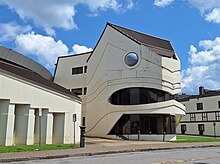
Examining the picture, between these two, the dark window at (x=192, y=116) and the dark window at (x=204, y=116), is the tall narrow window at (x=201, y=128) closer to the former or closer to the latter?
the dark window at (x=204, y=116)

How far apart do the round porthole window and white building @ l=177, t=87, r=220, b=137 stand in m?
25.9

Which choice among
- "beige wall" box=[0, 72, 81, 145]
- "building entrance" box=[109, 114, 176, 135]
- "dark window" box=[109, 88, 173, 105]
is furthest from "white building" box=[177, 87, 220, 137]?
"beige wall" box=[0, 72, 81, 145]

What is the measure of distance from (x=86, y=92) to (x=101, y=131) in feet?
28.8

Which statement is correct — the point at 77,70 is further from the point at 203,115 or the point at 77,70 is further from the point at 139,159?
the point at 139,159

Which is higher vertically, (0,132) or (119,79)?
(119,79)

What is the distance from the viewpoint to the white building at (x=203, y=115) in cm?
5659

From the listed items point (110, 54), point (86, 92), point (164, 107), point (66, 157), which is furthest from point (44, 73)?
point (66, 157)

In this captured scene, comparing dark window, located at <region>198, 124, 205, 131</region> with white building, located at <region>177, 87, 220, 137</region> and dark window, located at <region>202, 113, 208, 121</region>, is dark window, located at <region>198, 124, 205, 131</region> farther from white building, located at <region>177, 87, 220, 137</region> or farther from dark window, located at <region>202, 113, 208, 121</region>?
dark window, located at <region>202, 113, 208, 121</region>

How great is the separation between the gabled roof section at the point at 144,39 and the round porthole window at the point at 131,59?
1.74 m

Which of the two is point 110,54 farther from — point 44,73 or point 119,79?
point 44,73

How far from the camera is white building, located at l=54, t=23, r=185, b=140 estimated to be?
35188 mm

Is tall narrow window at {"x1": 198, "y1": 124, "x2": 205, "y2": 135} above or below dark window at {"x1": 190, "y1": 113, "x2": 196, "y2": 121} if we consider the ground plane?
below

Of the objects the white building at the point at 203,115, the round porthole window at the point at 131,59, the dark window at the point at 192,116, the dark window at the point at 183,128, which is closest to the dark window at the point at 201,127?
the white building at the point at 203,115

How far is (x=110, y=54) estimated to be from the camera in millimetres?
38500
